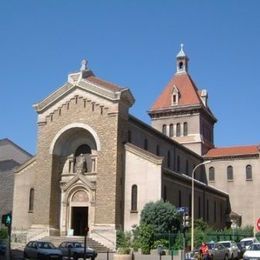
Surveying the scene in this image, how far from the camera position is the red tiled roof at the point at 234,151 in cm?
6756

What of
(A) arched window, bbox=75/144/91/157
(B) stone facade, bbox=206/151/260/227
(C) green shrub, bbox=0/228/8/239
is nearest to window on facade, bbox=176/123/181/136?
(B) stone facade, bbox=206/151/260/227

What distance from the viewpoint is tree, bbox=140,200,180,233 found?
132 ft

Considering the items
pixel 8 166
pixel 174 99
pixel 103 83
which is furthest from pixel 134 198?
pixel 174 99

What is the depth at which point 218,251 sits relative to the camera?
33781 millimetres

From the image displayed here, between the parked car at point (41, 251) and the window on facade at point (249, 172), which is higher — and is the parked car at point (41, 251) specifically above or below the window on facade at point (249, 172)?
below

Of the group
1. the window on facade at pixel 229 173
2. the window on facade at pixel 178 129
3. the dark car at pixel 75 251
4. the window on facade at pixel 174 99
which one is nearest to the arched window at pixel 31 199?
the dark car at pixel 75 251

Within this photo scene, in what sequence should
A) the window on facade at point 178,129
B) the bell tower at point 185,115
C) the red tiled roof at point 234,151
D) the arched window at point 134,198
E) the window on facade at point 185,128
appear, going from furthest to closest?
the window on facade at point 178,129
the window on facade at point 185,128
the bell tower at point 185,115
the red tiled roof at point 234,151
the arched window at point 134,198

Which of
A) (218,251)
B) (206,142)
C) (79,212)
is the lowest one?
(218,251)

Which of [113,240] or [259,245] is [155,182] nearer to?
[113,240]

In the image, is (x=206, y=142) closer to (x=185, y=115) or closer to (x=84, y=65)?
(x=185, y=115)

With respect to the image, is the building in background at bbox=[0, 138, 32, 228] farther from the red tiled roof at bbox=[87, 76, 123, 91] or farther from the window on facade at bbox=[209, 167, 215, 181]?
the window on facade at bbox=[209, 167, 215, 181]

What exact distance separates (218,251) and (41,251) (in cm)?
1228

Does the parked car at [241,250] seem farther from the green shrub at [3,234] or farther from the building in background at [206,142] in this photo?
the green shrub at [3,234]

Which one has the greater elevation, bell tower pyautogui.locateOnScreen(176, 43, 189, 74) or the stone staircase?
bell tower pyautogui.locateOnScreen(176, 43, 189, 74)
